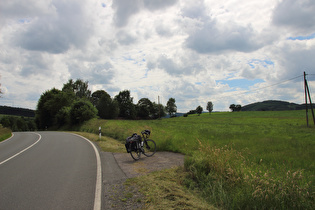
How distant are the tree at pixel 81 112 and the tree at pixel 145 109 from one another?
2117 inches

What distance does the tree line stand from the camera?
1529 inches

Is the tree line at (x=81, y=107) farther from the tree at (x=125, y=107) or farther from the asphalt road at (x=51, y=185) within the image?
the asphalt road at (x=51, y=185)

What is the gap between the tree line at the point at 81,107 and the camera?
38844mm

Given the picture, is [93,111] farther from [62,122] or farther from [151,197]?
[151,197]

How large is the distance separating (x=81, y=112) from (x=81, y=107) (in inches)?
42.5

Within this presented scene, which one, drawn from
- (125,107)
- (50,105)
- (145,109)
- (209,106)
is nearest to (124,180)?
(50,105)

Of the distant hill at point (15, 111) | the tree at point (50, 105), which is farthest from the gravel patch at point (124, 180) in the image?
the distant hill at point (15, 111)

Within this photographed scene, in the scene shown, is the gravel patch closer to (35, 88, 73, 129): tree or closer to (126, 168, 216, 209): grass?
(126, 168, 216, 209): grass

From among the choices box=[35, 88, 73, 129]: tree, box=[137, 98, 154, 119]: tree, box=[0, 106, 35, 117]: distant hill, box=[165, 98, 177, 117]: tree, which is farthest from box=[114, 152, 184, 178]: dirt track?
box=[0, 106, 35, 117]: distant hill

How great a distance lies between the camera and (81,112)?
122ft

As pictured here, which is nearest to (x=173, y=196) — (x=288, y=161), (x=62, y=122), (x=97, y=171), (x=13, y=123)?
(x=97, y=171)

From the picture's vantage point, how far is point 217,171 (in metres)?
6.09

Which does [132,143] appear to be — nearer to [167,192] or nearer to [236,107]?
[167,192]

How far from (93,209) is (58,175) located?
10.9ft
